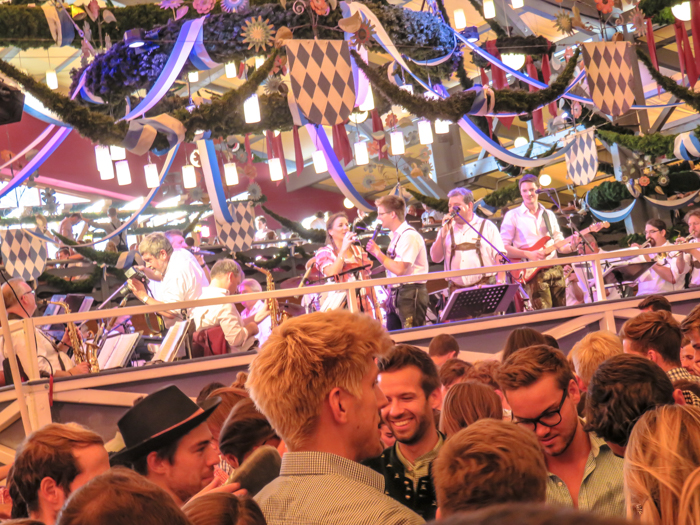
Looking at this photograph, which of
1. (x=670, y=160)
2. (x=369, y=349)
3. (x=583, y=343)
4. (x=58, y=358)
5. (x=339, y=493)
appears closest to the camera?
(x=339, y=493)

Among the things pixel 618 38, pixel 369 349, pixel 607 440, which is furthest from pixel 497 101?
pixel 369 349

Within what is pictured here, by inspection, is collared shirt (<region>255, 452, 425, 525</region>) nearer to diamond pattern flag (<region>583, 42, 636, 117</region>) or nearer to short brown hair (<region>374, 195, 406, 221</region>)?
short brown hair (<region>374, 195, 406, 221</region>)

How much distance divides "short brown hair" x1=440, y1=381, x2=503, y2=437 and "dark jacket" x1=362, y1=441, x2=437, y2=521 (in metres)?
0.23

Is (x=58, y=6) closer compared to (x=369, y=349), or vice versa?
(x=369, y=349)

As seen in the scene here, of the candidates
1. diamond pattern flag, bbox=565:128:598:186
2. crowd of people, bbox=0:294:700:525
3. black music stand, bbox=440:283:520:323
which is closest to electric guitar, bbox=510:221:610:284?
black music stand, bbox=440:283:520:323

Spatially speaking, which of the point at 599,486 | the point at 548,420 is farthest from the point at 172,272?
the point at 599,486

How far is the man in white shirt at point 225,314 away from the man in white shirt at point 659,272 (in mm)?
4204

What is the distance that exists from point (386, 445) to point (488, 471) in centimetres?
126

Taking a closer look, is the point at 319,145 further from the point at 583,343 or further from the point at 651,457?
the point at 651,457

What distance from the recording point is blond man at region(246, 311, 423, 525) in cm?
147

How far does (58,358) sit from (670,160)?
9.64 m

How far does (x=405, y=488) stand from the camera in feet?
6.64

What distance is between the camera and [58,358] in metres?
5.04

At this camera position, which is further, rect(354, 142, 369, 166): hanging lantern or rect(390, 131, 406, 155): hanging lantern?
rect(354, 142, 369, 166): hanging lantern
